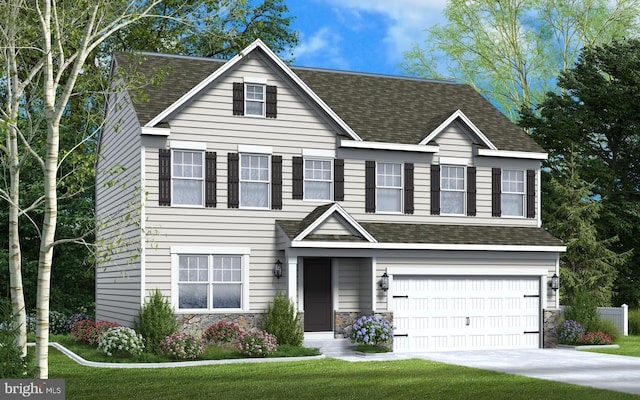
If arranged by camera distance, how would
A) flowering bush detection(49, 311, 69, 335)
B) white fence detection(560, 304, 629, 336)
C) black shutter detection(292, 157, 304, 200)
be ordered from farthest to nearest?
flowering bush detection(49, 311, 69, 335) < white fence detection(560, 304, 629, 336) < black shutter detection(292, 157, 304, 200)

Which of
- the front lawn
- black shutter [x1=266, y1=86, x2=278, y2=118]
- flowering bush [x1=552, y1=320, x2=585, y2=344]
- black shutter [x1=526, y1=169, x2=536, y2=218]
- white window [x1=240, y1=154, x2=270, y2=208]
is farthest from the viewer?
black shutter [x1=526, y1=169, x2=536, y2=218]

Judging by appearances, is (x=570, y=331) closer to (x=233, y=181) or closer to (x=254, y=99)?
(x=233, y=181)

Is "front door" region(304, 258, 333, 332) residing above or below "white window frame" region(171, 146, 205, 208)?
below

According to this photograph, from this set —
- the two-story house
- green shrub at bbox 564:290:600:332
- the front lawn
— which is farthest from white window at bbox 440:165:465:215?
the front lawn

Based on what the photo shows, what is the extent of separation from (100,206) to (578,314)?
1643cm

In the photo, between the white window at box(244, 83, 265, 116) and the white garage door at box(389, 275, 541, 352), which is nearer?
the white window at box(244, 83, 265, 116)

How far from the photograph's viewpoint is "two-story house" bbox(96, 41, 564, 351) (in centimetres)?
2416

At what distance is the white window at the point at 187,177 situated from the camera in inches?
953

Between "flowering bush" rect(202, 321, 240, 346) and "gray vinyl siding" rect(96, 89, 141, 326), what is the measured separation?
206 cm

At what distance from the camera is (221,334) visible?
23.6 m

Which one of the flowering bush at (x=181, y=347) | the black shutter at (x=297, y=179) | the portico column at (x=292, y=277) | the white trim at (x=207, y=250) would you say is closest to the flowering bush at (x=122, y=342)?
the flowering bush at (x=181, y=347)

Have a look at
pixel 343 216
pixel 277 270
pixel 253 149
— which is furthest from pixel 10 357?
pixel 343 216

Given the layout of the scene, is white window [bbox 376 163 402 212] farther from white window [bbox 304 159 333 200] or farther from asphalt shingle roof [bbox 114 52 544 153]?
white window [bbox 304 159 333 200]

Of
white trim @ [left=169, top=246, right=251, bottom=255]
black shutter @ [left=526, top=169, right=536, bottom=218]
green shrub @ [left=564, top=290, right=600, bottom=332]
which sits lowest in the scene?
green shrub @ [left=564, top=290, right=600, bottom=332]
